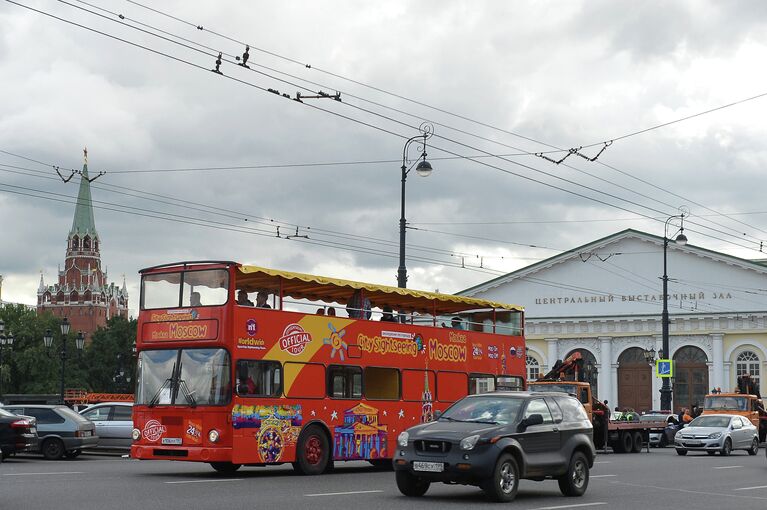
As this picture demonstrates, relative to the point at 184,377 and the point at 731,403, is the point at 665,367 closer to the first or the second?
the point at 731,403

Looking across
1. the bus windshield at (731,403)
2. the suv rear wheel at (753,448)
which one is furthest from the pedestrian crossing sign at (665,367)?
the suv rear wheel at (753,448)

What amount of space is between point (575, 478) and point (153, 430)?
25.8 ft

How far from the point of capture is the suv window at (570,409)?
59.2 feet

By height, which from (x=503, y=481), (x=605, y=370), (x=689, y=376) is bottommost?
(x=503, y=481)

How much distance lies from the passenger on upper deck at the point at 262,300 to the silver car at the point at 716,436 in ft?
60.1

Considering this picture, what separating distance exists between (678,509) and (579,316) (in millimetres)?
55496

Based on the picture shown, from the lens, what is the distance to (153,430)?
20766 millimetres

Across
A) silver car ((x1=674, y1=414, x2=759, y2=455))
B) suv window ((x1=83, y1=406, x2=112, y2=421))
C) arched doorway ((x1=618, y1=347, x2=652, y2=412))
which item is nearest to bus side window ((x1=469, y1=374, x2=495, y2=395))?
silver car ((x1=674, y1=414, x2=759, y2=455))

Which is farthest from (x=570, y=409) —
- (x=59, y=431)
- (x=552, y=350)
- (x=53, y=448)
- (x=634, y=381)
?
(x=552, y=350)

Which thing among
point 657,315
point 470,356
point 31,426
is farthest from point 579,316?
point 31,426

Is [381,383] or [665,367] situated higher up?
[665,367]

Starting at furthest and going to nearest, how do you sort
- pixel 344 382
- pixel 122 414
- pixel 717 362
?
pixel 717 362, pixel 122 414, pixel 344 382

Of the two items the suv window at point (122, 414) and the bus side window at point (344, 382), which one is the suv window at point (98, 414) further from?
the bus side window at point (344, 382)

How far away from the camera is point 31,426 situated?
1012 inches
